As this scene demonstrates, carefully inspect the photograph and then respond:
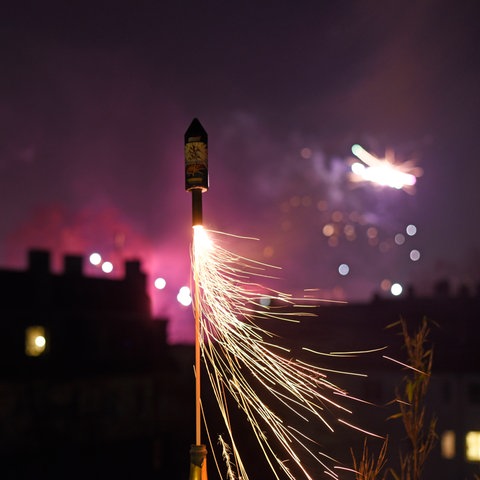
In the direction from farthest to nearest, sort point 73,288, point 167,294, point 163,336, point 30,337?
point 167,294 → point 163,336 → point 73,288 → point 30,337

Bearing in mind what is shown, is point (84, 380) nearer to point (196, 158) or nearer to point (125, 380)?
point (125, 380)

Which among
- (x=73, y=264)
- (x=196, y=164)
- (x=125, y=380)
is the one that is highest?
(x=73, y=264)

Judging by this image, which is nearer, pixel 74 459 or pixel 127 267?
pixel 74 459

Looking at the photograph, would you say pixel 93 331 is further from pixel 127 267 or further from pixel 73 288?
pixel 127 267

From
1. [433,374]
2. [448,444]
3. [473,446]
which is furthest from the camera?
[433,374]

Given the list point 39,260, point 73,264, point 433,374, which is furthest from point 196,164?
point 433,374

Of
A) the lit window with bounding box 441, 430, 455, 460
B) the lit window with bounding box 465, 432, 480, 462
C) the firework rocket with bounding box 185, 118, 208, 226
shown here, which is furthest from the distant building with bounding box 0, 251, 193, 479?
the firework rocket with bounding box 185, 118, 208, 226

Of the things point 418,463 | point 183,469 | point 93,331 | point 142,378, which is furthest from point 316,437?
point 418,463
